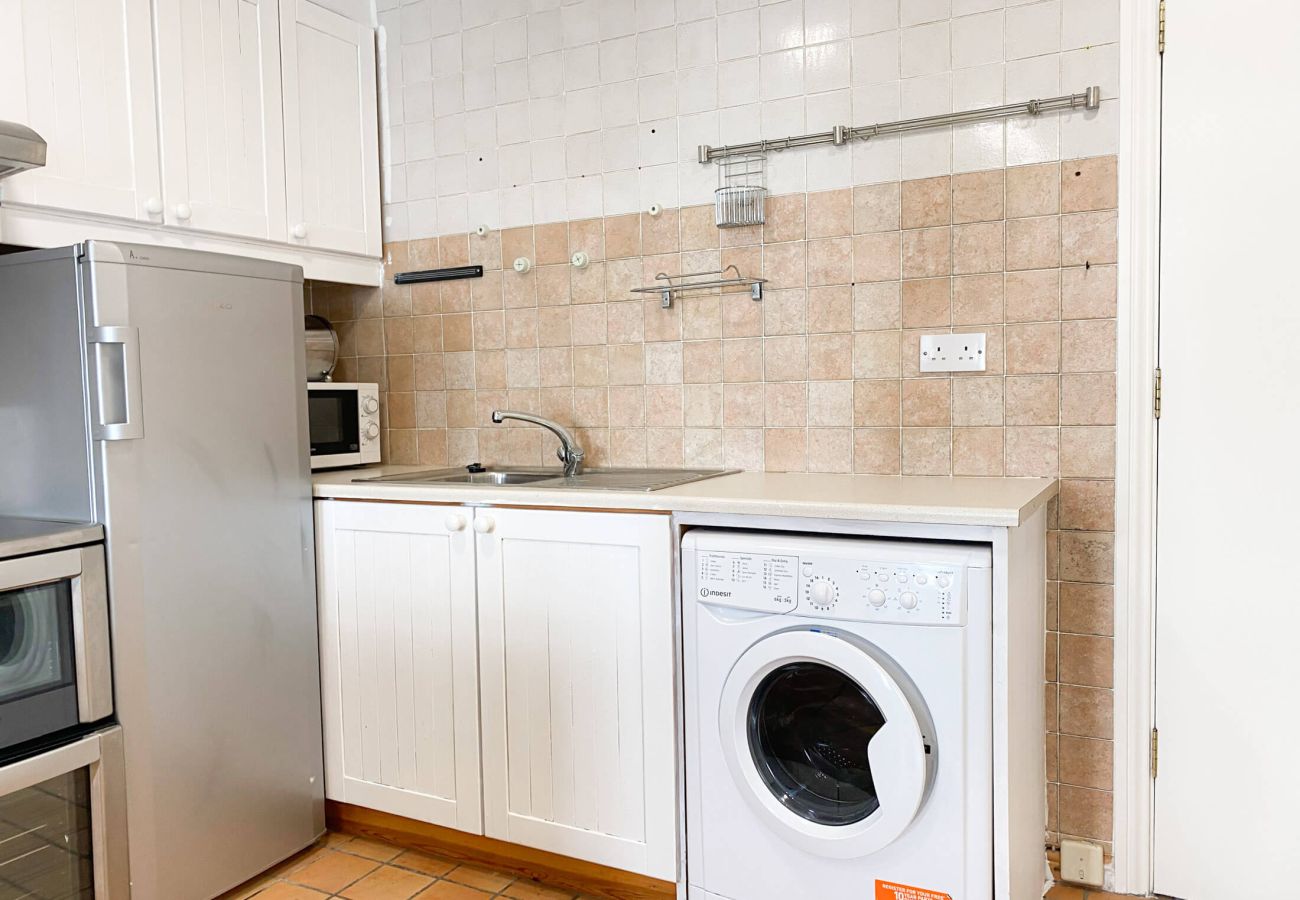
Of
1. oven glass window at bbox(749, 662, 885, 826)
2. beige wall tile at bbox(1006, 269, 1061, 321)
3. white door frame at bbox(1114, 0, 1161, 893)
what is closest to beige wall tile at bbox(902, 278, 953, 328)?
beige wall tile at bbox(1006, 269, 1061, 321)

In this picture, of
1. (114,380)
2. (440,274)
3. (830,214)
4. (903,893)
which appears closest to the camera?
(903,893)

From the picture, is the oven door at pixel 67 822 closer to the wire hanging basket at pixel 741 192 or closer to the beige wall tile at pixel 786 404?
the beige wall tile at pixel 786 404

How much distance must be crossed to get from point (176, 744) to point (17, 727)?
13.3 inches

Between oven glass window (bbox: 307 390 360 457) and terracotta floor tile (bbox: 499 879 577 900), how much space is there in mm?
1338

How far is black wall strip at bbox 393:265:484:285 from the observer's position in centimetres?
286

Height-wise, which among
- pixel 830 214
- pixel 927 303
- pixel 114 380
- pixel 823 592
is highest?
pixel 830 214

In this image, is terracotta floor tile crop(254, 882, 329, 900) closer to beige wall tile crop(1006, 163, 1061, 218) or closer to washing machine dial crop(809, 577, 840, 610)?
washing machine dial crop(809, 577, 840, 610)

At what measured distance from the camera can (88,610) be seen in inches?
73.8

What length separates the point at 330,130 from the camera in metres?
2.80

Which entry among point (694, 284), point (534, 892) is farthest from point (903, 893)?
point (694, 284)

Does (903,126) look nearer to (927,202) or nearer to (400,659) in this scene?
(927,202)

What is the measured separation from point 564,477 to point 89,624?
3.86 ft

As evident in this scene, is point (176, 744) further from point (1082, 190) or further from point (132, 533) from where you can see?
point (1082, 190)

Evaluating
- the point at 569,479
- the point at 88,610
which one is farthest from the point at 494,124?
the point at 88,610
